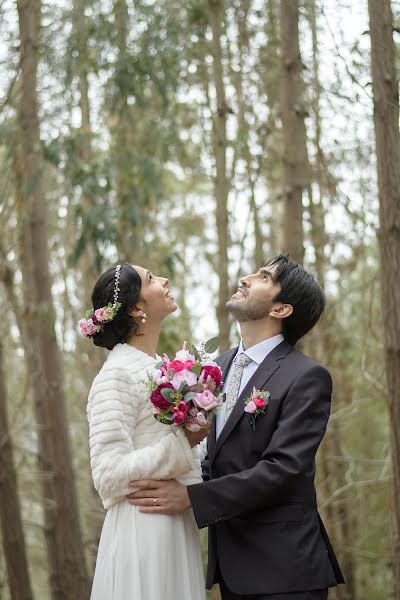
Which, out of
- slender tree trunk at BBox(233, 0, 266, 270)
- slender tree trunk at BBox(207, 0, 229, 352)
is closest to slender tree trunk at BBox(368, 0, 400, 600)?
slender tree trunk at BBox(207, 0, 229, 352)

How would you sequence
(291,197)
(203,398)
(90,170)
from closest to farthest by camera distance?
(203,398), (291,197), (90,170)

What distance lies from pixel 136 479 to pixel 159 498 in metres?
0.12

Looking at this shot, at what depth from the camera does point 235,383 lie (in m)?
3.87

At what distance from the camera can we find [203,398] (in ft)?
11.0

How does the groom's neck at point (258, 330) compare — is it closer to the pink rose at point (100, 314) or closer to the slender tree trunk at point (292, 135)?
the pink rose at point (100, 314)

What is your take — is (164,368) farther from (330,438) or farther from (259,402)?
(330,438)

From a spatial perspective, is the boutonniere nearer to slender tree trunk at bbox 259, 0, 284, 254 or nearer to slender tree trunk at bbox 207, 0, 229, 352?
slender tree trunk at bbox 259, 0, 284, 254

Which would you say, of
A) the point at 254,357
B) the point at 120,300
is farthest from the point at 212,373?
the point at 120,300

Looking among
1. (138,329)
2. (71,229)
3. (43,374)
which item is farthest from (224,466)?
(71,229)

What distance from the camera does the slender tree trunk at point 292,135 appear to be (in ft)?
18.3

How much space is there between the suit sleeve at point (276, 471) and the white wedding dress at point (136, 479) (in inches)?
6.2

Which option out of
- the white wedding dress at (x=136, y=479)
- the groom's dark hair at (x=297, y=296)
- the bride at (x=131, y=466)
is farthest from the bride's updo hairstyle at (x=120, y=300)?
the groom's dark hair at (x=297, y=296)

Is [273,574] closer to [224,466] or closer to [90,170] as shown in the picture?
[224,466]

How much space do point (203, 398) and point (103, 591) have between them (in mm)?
954
